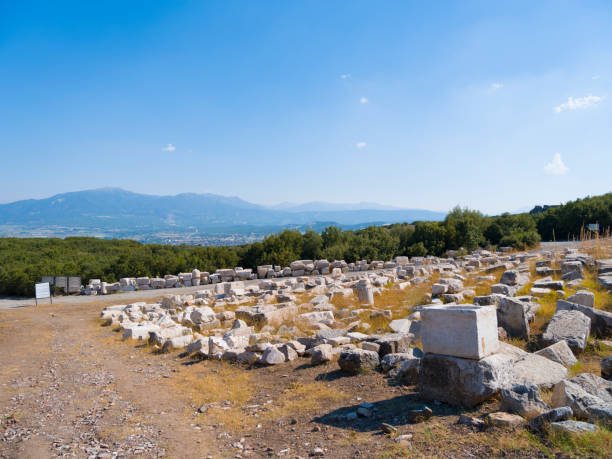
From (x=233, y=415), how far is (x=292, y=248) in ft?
59.7

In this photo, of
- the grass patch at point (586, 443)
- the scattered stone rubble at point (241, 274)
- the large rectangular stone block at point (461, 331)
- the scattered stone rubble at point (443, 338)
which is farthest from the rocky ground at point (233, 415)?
the scattered stone rubble at point (241, 274)

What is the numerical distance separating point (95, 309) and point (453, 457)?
15.2 meters

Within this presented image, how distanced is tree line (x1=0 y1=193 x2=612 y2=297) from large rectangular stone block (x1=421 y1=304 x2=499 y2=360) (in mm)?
17537

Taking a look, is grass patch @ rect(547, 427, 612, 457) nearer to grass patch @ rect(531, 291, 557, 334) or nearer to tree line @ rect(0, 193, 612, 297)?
grass patch @ rect(531, 291, 557, 334)

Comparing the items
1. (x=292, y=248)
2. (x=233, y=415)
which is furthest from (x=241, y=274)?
(x=233, y=415)

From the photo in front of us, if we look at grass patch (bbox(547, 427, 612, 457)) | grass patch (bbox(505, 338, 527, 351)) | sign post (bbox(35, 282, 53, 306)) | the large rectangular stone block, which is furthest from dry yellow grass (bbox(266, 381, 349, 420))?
sign post (bbox(35, 282, 53, 306))

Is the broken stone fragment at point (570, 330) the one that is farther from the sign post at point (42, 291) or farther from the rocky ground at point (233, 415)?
the sign post at point (42, 291)

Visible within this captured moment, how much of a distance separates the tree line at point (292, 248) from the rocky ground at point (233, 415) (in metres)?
14.1

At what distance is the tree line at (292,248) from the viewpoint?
21.5 meters

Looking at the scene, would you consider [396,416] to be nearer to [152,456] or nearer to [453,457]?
[453,457]

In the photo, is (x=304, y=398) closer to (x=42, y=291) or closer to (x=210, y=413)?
(x=210, y=413)

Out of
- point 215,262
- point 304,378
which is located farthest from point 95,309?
point 304,378

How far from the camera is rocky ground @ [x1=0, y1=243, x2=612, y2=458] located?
3.83 metres

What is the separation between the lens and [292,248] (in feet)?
76.5
